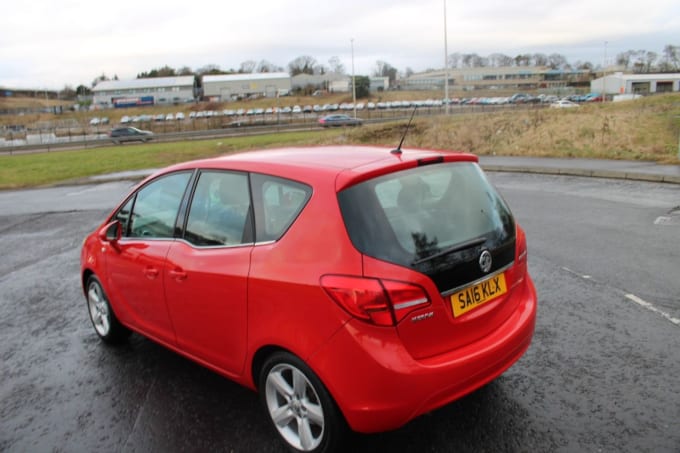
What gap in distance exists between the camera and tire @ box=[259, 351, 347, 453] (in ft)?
9.23

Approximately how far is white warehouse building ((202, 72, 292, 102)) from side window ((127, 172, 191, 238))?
388ft

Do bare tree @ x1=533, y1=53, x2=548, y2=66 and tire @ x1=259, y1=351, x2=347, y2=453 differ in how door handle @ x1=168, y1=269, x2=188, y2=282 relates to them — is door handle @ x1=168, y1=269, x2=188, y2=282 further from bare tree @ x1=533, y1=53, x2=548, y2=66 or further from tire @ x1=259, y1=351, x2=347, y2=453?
bare tree @ x1=533, y1=53, x2=548, y2=66

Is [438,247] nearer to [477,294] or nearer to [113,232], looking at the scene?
[477,294]

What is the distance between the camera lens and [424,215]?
2.99 m

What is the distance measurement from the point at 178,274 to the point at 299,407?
1.27 m

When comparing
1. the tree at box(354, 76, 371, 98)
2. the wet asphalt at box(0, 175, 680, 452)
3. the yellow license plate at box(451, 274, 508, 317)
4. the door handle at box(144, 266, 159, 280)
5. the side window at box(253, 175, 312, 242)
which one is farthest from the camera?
the tree at box(354, 76, 371, 98)

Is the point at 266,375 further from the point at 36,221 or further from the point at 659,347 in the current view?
the point at 36,221

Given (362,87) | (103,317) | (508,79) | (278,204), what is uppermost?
(508,79)

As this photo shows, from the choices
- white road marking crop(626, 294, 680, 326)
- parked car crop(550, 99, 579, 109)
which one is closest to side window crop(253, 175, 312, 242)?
white road marking crop(626, 294, 680, 326)

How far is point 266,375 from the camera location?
10.2 feet

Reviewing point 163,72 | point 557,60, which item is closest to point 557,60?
point 557,60

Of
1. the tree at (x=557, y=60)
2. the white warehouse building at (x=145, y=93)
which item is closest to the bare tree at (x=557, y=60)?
the tree at (x=557, y=60)

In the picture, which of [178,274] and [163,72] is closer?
[178,274]

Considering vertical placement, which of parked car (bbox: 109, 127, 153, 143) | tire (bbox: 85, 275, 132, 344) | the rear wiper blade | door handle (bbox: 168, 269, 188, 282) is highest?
parked car (bbox: 109, 127, 153, 143)
